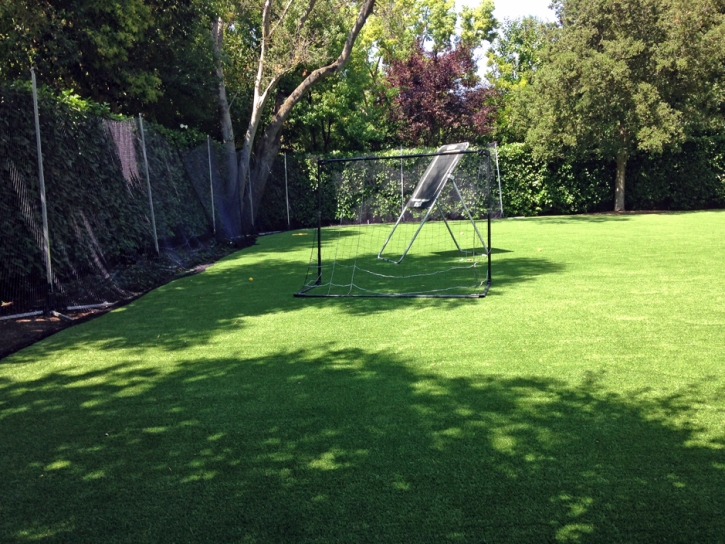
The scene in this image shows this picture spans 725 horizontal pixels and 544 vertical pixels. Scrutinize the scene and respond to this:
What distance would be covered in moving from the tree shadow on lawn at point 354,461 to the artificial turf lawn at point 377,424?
11mm

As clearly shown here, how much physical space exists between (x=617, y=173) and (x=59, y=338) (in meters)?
20.1

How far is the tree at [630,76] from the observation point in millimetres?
19078

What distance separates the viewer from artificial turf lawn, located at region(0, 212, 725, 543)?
2.41 meters

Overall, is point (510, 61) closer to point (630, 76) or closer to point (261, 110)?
point (630, 76)

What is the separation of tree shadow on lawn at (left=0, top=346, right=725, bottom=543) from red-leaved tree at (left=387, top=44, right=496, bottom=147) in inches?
932

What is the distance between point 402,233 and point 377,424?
506 inches

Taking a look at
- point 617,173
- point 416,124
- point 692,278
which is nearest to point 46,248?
point 692,278

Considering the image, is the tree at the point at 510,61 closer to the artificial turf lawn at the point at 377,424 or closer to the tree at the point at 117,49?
the tree at the point at 117,49

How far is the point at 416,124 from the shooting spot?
1040 inches

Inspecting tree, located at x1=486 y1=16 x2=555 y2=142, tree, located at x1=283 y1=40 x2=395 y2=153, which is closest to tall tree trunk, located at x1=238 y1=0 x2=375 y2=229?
tree, located at x1=283 y1=40 x2=395 y2=153

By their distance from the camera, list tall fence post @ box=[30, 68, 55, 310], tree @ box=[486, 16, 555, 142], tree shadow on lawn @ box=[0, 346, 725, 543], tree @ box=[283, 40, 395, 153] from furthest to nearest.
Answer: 1. tree @ box=[486, 16, 555, 142]
2. tree @ box=[283, 40, 395, 153]
3. tall fence post @ box=[30, 68, 55, 310]
4. tree shadow on lawn @ box=[0, 346, 725, 543]

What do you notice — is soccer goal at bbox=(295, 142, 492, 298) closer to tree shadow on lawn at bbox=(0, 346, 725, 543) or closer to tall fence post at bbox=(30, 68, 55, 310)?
tall fence post at bbox=(30, 68, 55, 310)

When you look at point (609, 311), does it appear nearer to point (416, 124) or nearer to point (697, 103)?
point (697, 103)

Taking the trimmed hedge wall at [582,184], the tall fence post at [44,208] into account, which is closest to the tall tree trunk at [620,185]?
the trimmed hedge wall at [582,184]
